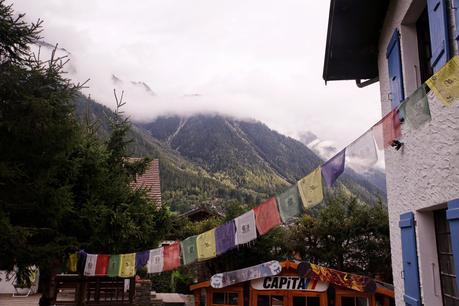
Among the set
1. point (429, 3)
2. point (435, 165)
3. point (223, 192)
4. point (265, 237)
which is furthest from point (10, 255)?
point (223, 192)

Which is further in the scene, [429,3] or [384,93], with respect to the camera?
[384,93]

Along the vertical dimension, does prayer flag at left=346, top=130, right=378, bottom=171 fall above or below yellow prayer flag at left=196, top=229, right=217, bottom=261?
above

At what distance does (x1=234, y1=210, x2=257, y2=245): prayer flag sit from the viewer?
6589 millimetres

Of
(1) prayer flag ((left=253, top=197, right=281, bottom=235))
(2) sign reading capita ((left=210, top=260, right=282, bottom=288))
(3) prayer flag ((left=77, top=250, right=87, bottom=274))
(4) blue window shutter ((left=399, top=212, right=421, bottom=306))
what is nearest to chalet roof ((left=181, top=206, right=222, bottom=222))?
(2) sign reading capita ((left=210, top=260, right=282, bottom=288))

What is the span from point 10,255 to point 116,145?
566 cm

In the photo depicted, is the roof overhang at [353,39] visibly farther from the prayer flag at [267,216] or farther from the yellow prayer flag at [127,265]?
the yellow prayer flag at [127,265]

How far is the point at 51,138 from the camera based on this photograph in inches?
266

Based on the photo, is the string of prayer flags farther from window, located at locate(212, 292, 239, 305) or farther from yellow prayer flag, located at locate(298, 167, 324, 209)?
window, located at locate(212, 292, 239, 305)

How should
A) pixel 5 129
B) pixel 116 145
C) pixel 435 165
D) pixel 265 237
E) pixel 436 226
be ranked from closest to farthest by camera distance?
1. pixel 435 165
2. pixel 436 226
3. pixel 5 129
4. pixel 116 145
5. pixel 265 237

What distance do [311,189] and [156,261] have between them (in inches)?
223

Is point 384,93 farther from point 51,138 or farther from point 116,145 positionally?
point 116,145

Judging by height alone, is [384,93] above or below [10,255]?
above

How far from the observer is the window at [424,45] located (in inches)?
187

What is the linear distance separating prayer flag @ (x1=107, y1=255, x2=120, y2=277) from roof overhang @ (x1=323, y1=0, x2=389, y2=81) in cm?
664
